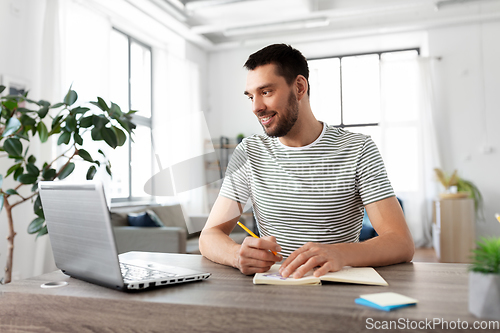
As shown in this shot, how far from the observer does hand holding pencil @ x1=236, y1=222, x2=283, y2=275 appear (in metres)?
0.97

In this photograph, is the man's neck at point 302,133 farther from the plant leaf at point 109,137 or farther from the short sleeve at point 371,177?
the plant leaf at point 109,137

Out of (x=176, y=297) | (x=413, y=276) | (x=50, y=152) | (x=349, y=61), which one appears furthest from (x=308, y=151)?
(x=349, y=61)

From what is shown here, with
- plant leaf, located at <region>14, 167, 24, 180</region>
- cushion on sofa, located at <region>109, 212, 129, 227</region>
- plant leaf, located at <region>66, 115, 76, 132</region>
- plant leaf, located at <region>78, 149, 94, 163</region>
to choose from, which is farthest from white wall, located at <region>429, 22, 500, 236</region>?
plant leaf, located at <region>14, 167, 24, 180</region>

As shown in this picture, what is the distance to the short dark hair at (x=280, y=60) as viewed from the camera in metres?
1.51

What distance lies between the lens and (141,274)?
0.91m

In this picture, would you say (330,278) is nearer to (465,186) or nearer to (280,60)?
(280,60)

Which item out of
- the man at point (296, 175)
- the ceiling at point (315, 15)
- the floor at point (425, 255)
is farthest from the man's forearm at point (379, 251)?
the ceiling at point (315, 15)

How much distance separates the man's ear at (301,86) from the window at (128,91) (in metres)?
3.22

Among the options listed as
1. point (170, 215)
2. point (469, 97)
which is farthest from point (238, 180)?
point (469, 97)

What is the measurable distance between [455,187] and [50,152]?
453cm

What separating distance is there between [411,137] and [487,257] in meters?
5.77

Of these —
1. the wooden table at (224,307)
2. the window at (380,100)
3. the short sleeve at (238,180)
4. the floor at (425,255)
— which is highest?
the window at (380,100)

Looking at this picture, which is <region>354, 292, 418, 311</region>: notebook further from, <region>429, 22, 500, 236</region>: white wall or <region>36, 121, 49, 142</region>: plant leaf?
Result: <region>429, 22, 500, 236</region>: white wall

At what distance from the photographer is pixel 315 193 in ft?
4.80
